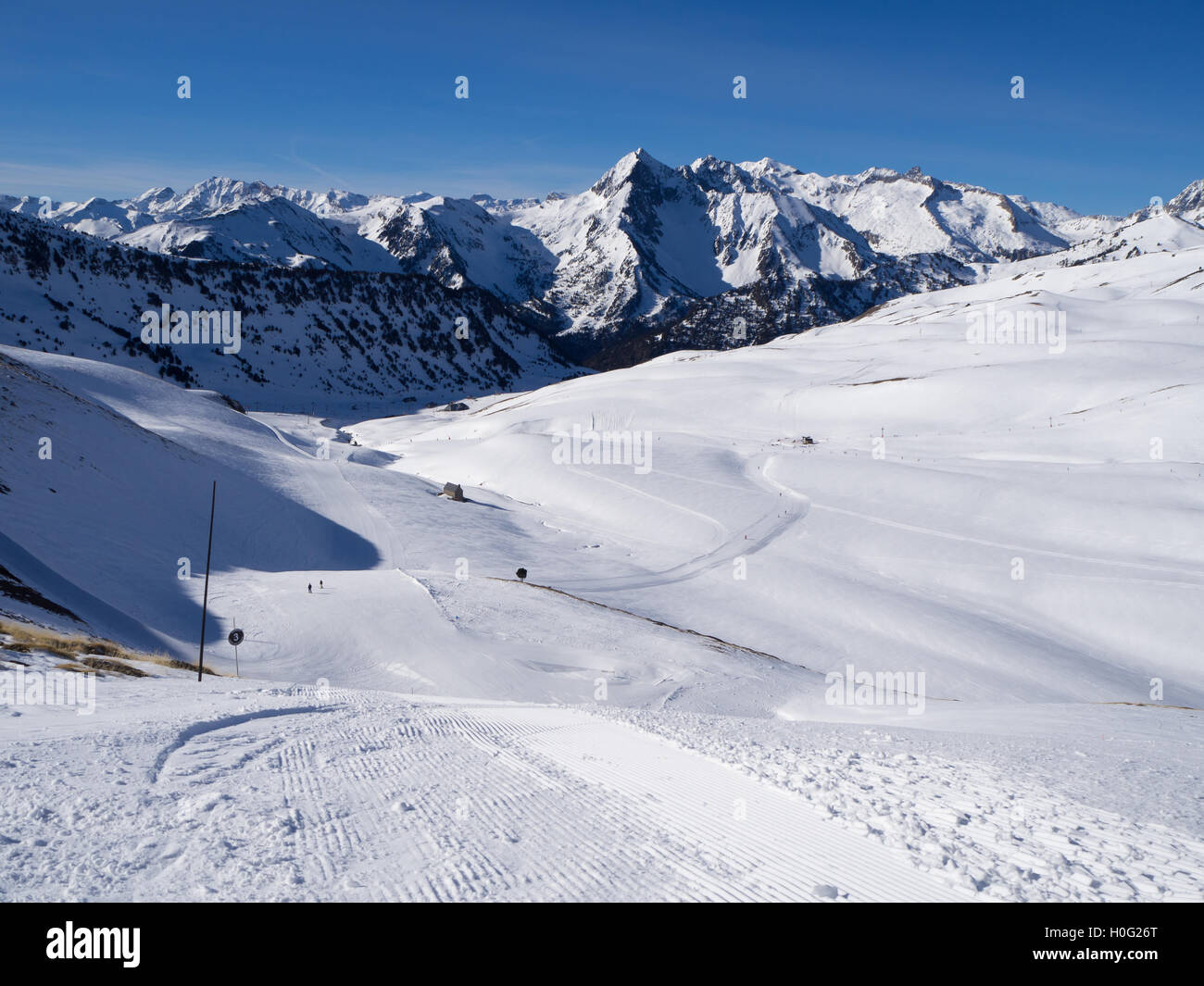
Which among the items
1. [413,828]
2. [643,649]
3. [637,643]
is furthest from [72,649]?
[637,643]

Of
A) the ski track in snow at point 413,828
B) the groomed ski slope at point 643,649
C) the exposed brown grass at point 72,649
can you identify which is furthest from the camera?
the exposed brown grass at point 72,649

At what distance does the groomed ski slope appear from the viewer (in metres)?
6.37

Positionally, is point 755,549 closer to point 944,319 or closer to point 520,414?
point 520,414

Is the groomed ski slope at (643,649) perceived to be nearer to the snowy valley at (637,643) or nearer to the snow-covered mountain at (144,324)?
the snowy valley at (637,643)

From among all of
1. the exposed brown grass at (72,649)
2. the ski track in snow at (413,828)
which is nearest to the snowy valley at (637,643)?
the ski track in snow at (413,828)

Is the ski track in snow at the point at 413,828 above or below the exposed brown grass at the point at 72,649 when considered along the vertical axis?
above

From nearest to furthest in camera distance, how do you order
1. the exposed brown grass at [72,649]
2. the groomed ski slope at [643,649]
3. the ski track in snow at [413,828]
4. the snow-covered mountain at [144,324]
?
the ski track in snow at [413,828] → the groomed ski slope at [643,649] → the exposed brown grass at [72,649] → the snow-covered mountain at [144,324]

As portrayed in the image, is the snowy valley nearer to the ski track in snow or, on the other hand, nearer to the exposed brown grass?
the ski track in snow

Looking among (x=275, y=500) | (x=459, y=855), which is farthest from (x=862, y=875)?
(x=275, y=500)

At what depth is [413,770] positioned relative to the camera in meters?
8.55

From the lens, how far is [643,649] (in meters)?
26.6

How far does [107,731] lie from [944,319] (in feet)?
513

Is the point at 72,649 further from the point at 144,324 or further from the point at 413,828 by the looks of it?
the point at 144,324

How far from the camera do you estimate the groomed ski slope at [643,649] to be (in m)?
6.37
